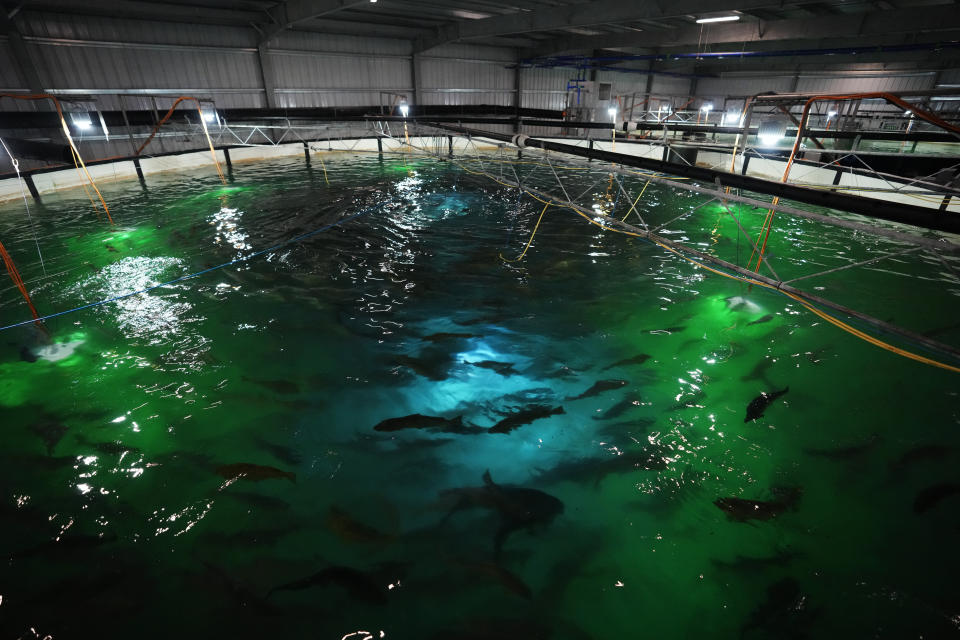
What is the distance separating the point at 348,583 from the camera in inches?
133

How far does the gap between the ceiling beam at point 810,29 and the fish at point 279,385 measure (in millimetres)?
22187

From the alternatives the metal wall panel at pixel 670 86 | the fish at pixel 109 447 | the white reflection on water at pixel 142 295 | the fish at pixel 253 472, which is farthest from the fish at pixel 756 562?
the metal wall panel at pixel 670 86

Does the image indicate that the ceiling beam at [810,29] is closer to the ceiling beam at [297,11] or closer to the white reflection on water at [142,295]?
the ceiling beam at [297,11]

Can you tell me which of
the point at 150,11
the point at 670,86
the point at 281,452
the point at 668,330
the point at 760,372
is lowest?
the point at 281,452

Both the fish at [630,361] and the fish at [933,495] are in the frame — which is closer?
the fish at [933,495]

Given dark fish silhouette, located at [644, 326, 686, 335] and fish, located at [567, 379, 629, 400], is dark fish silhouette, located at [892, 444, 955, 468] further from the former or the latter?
dark fish silhouette, located at [644, 326, 686, 335]

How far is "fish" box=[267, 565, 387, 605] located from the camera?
3.32 m

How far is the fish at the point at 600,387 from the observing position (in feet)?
18.1

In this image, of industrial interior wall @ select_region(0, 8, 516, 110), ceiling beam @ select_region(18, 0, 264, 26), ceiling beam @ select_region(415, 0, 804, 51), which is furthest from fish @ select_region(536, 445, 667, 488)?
ceiling beam @ select_region(18, 0, 264, 26)

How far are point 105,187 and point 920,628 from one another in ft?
79.3

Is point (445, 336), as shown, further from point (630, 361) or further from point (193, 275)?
point (193, 275)

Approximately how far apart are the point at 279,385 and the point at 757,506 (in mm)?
5739

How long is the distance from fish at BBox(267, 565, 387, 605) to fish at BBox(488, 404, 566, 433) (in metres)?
2.03

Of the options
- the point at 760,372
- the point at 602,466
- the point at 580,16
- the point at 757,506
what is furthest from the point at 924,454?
the point at 580,16
